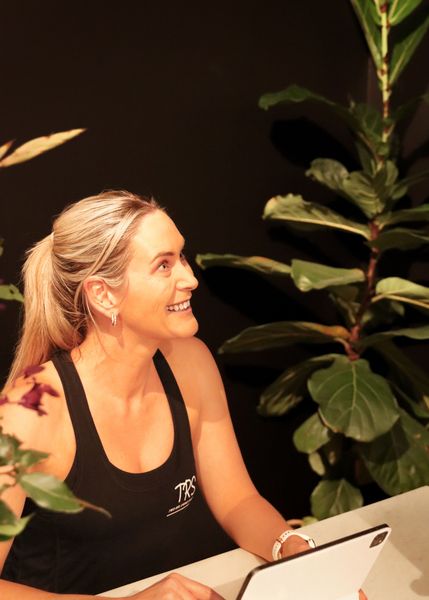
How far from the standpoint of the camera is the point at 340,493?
8.98 ft

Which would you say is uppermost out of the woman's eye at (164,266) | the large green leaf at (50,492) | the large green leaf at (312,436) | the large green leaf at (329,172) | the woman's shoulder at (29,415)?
the large green leaf at (329,172)

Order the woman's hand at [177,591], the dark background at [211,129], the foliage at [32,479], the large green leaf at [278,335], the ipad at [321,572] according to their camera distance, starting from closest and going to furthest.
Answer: the foliage at [32,479]
the ipad at [321,572]
the woman's hand at [177,591]
the dark background at [211,129]
the large green leaf at [278,335]

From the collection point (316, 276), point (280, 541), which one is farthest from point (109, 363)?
point (316, 276)

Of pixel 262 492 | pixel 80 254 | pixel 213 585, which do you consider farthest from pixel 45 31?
pixel 262 492

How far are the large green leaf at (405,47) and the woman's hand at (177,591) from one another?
67.3 inches

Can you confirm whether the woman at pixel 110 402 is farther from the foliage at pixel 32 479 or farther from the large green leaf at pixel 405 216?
the foliage at pixel 32 479

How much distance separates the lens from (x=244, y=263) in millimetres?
2490

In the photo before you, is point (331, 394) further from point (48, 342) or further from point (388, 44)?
point (388, 44)

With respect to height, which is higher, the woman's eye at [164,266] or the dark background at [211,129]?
the dark background at [211,129]

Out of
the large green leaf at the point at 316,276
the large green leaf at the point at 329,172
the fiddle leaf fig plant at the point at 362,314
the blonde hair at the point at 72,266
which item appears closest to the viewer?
the blonde hair at the point at 72,266

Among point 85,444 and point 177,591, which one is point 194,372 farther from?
point 177,591

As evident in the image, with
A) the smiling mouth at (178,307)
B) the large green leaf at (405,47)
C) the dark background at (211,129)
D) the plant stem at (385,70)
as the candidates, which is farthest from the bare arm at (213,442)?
the large green leaf at (405,47)

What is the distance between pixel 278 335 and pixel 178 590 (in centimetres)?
121

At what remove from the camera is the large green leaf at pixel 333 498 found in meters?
2.72
